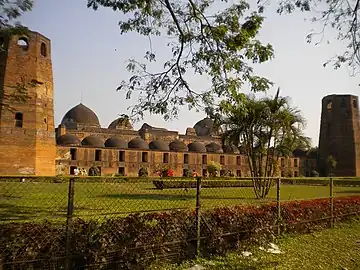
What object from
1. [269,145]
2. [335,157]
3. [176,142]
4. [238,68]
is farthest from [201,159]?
[238,68]

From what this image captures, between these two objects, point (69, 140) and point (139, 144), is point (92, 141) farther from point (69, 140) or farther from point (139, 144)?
point (139, 144)

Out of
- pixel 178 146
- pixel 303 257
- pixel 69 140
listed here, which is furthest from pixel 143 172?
pixel 303 257

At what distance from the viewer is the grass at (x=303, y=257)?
484 cm

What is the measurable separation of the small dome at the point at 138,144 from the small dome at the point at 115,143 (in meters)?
0.71

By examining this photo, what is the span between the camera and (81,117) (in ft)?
145

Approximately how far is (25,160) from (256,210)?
19504mm

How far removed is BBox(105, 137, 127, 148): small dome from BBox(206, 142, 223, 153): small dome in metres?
12.4

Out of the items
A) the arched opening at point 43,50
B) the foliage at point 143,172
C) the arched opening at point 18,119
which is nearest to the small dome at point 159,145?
the foliage at point 143,172

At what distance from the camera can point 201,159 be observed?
46000 mm

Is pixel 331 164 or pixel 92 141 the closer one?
pixel 92 141

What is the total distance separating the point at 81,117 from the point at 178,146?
12151 mm

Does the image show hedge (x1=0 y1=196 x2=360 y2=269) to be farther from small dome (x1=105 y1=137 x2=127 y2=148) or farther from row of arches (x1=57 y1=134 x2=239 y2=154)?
small dome (x1=105 y1=137 x2=127 y2=148)

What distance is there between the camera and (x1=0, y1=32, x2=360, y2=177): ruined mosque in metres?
22.7

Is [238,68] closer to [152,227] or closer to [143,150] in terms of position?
[152,227]
